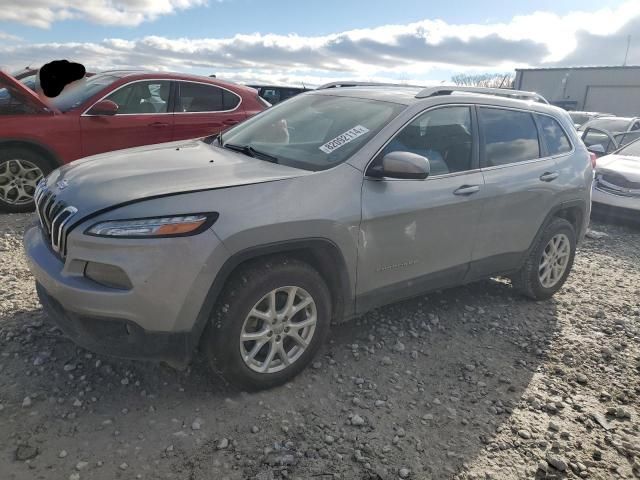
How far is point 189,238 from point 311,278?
74cm

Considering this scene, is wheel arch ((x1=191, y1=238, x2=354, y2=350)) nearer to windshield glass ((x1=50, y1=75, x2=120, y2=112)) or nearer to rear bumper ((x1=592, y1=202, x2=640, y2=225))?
windshield glass ((x1=50, y1=75, x2=120, y2=112))

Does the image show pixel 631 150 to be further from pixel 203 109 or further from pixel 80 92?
pixel 80 92

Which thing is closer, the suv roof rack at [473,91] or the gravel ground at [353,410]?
the gravel ground at [353,410]

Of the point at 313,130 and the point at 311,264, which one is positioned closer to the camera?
the point at 311,264

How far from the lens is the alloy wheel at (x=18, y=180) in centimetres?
559

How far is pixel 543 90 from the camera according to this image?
130ft

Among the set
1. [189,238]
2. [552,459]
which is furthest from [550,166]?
[189,238]

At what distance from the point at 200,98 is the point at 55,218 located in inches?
174

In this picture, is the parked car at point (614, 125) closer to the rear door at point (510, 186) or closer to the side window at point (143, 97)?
the rear door at point (510, 186)

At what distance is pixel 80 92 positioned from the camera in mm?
6230

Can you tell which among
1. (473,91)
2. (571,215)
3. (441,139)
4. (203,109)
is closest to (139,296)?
(441,139)

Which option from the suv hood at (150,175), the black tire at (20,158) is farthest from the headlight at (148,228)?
the black tire at (20,158)

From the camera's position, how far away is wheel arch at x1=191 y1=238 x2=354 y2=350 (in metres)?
2.56

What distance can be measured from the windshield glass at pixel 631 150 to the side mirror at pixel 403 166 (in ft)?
24.6
